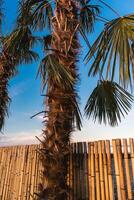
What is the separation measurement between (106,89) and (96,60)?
1095 mm

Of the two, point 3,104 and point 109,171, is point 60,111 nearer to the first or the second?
point 109,171

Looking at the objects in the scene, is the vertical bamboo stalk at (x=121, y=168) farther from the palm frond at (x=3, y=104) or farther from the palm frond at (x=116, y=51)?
the palm frond at (x=3, y=104)

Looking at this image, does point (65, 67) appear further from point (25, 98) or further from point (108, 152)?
point (25, 98)

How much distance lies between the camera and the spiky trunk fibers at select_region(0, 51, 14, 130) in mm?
6098

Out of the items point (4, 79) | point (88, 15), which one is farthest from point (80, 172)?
point (88, 15)

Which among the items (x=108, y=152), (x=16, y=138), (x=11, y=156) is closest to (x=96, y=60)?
(x=108, y=152)

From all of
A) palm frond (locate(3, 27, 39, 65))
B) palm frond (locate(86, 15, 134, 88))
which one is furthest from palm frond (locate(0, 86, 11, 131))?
palm frond (locate(86, 15, 134, 88))

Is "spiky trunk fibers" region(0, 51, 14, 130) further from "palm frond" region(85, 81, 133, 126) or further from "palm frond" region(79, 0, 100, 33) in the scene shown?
"palm frond" region(85, 81, 133, 126)

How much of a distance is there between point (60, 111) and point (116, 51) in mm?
1140

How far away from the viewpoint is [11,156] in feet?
19.8

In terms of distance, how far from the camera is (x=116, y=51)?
3324mm

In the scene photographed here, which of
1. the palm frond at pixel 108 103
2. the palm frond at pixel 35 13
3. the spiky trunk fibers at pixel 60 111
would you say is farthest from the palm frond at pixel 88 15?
the palm frond at pixel 108 103

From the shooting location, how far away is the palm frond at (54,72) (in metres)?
3.65

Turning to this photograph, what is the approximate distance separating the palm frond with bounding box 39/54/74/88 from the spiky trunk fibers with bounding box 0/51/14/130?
2520 mm
